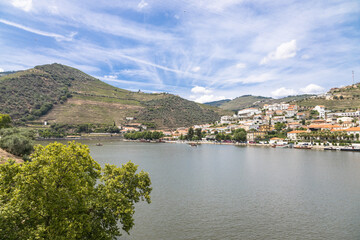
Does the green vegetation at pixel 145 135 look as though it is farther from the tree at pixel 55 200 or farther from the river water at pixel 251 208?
the tree at pixel 55 200

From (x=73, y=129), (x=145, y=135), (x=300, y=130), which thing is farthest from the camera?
(x=73, y=129)

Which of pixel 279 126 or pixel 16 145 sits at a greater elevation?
pixel 279 126

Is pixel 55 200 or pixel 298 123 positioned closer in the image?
pixel 55 200

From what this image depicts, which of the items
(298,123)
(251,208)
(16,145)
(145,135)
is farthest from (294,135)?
(16,145)

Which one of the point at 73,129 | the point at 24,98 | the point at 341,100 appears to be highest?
the point at 24,98

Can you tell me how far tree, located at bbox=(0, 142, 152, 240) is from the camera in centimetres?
1054

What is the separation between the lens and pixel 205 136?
147250mm

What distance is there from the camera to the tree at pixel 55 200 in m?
10.5

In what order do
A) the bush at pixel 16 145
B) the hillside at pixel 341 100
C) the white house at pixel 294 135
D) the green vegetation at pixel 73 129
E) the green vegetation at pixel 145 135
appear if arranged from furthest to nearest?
the hillside at pixel 341 100 < the green vegetation at pixel 145 135 < the green vegetation at pixel 73 129 < the white house at pixel 294 135 < the bush at pixel 16 145

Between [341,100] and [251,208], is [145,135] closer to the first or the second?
[341,100]

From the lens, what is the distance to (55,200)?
1115cm

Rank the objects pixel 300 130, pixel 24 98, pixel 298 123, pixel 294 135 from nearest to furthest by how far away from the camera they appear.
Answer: pixel 294 135
pixel 300 130
pixel 298 123
pixel 24 98

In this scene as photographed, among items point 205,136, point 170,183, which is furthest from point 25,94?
point 170,183

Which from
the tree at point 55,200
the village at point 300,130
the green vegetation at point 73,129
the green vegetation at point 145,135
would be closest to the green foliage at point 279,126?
the village at point 300,130
